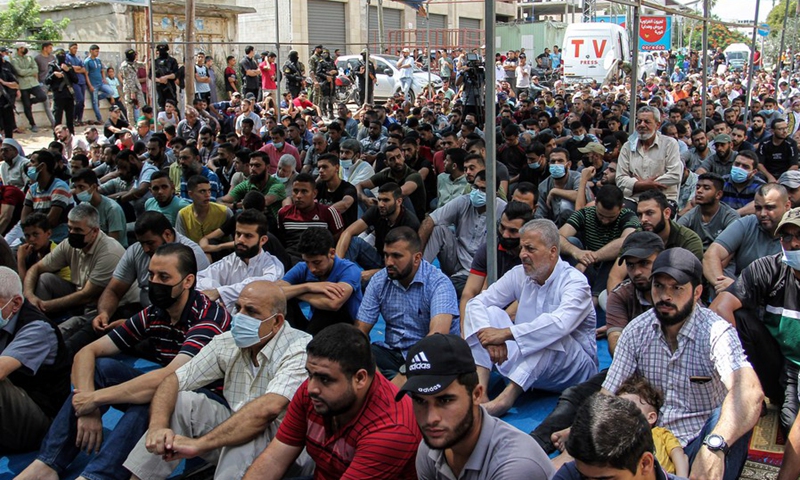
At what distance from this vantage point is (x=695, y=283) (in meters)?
3.37

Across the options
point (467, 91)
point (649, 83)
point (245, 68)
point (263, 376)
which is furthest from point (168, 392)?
point (649, 83)

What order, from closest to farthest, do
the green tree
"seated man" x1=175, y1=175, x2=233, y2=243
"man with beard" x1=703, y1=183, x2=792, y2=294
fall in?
"man with beard" x1=703, y1=183, x2=792, y2=294 < "seated man" x1=175, y1=175, x2=233, y2=243 < the green tree

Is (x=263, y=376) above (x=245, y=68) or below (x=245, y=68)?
below

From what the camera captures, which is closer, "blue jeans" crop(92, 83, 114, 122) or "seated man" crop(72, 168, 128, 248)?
"seated man" crop(72, 168, 128, 248)

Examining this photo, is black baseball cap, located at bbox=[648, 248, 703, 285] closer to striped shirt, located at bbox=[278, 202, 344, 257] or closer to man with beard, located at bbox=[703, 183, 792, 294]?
man with beard, located at bbox=[703, 183, 792, 294]

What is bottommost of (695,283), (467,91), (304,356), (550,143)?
(304,356)

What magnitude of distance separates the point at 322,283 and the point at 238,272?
94 cm

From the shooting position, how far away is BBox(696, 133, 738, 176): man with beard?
839 cm

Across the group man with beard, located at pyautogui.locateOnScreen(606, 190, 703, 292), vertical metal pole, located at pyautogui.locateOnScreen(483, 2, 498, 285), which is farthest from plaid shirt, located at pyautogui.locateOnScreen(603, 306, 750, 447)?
man with beard, located at pyautogui.locateOnScreen(606, 190, 703, 292)

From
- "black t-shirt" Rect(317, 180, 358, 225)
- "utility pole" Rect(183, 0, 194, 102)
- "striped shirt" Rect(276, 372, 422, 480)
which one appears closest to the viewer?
"striped shirt" Rect(276, 372, 422, 480)

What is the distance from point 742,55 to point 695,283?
48810 mm

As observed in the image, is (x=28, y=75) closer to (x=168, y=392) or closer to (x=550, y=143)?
(x=550, y=143)

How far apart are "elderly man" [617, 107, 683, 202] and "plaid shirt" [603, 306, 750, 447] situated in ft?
13.9

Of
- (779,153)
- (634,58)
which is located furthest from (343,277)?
(779,153)
